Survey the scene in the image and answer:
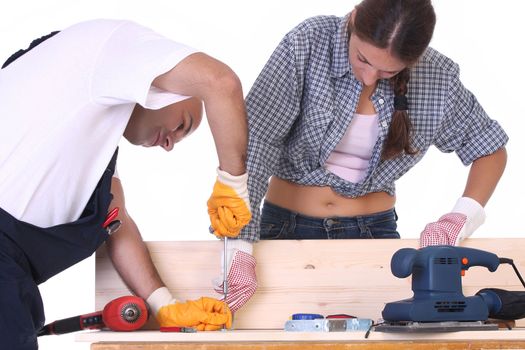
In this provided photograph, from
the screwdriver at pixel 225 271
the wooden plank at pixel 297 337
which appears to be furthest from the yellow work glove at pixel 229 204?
the wooden plank at pixel 297 337

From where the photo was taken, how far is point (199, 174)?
3604 mm

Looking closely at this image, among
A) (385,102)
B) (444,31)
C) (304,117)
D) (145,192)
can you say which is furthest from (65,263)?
(444,31)

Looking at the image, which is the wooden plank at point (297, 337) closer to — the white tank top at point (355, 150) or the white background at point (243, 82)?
the white tank top at point (355, 150)

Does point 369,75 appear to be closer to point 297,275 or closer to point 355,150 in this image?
point 355,150

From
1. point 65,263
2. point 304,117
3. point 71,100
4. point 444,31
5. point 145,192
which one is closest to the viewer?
point 71,100

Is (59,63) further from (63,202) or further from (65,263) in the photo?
(65,263)

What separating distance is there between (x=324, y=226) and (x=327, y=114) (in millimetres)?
342

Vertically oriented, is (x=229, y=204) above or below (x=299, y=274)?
above

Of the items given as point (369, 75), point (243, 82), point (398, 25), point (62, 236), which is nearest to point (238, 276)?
point (62, 236)

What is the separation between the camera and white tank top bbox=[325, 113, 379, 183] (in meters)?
2.52

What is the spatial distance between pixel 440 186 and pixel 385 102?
1278 mm

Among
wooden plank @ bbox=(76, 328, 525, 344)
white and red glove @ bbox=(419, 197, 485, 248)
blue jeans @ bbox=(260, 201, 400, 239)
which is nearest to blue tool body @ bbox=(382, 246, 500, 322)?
wooden plank @ bbox=(76, 328, 525, 344)

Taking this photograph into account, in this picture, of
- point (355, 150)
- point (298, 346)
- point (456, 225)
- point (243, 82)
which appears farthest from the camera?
point (243, 82)

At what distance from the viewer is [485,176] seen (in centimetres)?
257
